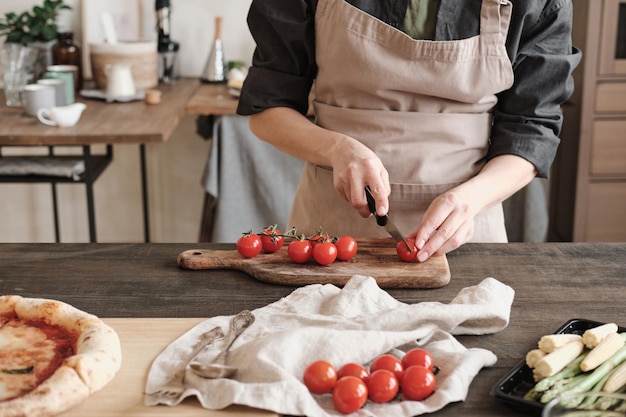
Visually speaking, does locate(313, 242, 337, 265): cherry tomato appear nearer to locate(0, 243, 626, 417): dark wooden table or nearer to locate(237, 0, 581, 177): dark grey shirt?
locate(0, 243, 626, 417): dark wooden table

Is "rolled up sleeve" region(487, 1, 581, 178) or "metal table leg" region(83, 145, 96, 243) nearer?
"rolled up sleeve" region(487, 1, 581, 178)

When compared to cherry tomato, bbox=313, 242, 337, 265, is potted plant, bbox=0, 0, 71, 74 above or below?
above

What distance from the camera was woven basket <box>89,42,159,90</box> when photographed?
328 cm

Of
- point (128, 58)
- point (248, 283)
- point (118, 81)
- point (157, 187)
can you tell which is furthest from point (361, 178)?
point (157, 187)

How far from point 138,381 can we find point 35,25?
2.68m

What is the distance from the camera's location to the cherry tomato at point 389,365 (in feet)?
3.31

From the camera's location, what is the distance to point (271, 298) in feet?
4.33

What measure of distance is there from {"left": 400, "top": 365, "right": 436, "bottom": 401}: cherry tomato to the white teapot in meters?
2.04

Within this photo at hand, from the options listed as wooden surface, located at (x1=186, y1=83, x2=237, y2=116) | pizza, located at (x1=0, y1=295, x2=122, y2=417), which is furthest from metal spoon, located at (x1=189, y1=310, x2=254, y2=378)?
wooden surface, located at (x1=186, y1=83, x2=237, y2=116)

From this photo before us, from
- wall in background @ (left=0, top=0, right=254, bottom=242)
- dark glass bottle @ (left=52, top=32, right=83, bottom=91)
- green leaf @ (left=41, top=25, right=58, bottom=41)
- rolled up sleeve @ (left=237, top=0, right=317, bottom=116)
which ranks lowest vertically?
wall in background @ (left=0, top=0, right=254, bottom=242)

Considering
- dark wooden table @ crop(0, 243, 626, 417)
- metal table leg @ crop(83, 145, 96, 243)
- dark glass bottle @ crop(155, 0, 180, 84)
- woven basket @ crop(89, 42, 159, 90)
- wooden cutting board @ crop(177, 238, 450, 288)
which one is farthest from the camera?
dark glass bottle @ crop(155, 0, 180, 84)

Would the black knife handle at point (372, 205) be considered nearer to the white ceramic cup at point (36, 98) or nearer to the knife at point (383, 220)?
the knife at point (383, 220)

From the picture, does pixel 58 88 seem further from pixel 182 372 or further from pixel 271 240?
pixel 182 372

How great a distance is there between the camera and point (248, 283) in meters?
1.38
